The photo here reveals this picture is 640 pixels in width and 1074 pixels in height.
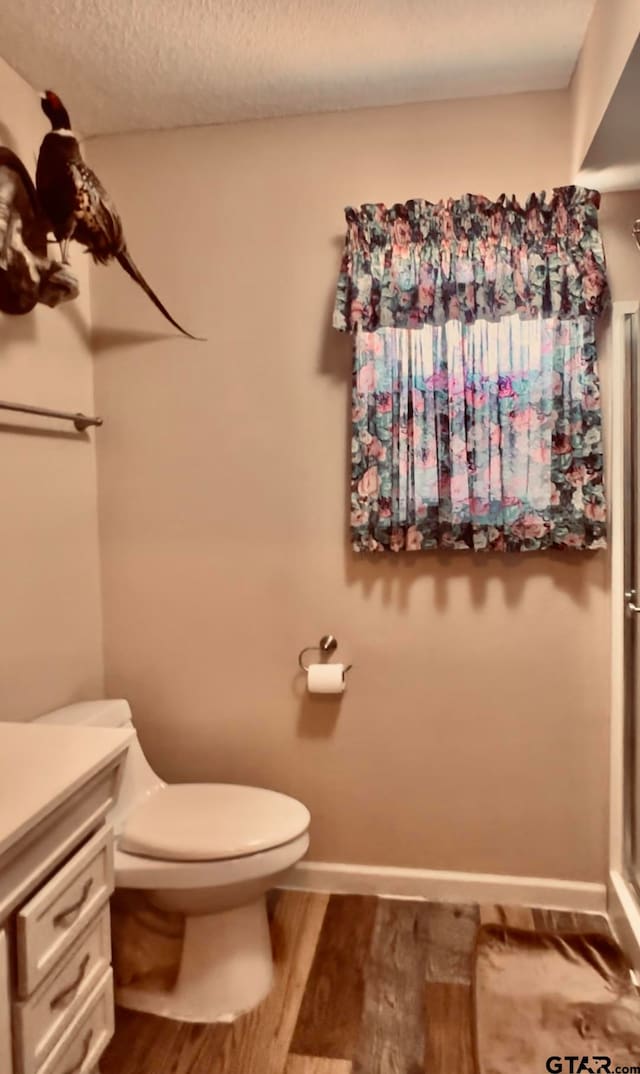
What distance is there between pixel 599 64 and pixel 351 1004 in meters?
2.35

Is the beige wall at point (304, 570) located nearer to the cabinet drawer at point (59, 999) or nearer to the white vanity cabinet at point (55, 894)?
the white vanity cabinet at point (55, 894)

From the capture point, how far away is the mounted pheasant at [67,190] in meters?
1.82

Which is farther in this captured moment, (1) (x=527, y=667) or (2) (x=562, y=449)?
(1) (x=527, y=667)

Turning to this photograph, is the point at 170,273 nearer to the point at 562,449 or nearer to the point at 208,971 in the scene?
the point at 562,449

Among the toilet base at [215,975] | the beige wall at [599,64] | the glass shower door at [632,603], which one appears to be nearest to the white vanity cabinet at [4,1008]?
the toilet base at [215,975]

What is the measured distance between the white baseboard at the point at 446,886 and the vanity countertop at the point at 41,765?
1149mm

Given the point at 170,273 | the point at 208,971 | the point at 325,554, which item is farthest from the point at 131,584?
the point at 208,971

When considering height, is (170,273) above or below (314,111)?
below

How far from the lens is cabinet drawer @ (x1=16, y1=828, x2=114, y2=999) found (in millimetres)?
1179

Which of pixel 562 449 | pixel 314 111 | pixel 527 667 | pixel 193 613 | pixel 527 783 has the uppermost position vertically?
pixel 314 111

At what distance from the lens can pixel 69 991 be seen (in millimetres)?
1354

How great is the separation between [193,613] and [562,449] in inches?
48.3

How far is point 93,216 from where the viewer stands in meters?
1.86

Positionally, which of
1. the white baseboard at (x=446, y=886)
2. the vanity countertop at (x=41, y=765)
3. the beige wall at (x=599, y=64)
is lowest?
the white baseboard at (x=446, y=886)
